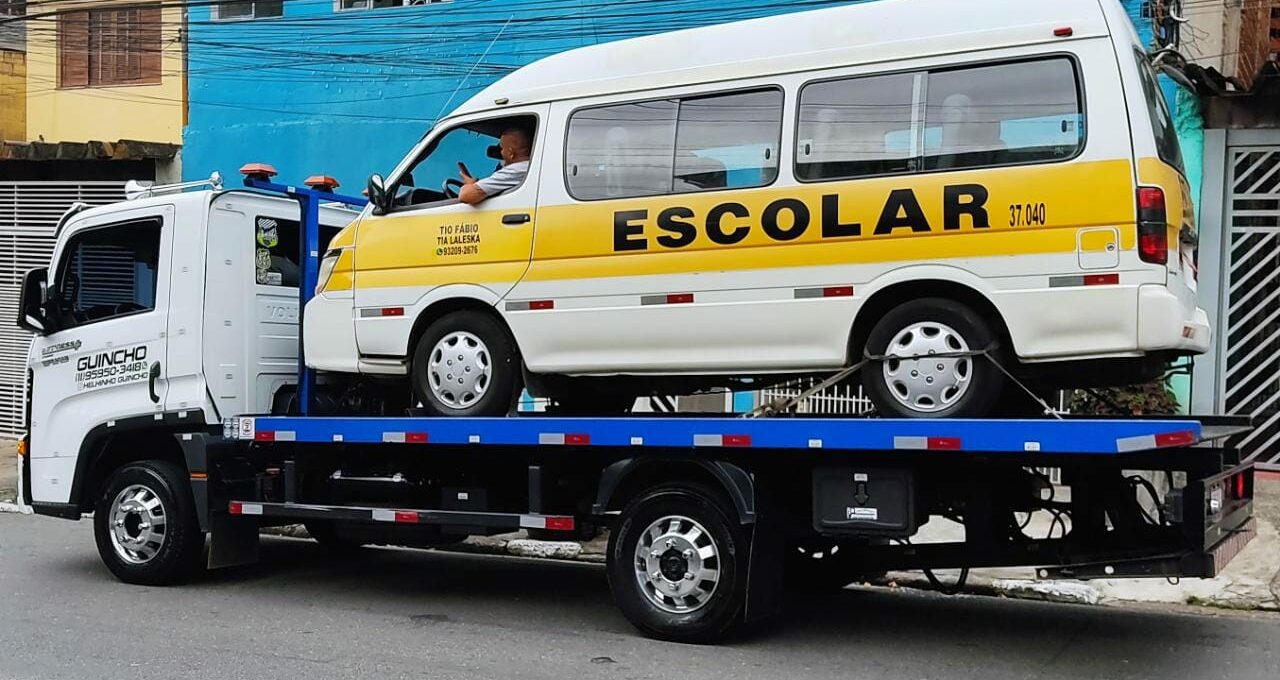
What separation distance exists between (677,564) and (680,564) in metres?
0.02

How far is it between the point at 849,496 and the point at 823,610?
5.62 ft

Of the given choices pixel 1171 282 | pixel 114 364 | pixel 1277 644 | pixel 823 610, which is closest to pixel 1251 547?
pixel 1277 644

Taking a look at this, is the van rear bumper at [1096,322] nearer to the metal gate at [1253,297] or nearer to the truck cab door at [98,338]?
the truck cab door at [98,338]

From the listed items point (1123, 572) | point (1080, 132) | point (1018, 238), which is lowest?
point (1123, 572)

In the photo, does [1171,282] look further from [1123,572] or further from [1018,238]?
[1123,572]

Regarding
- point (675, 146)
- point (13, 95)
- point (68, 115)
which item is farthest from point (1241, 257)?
point (13, 95)

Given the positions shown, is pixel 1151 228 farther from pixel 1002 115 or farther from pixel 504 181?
pixel 504 181

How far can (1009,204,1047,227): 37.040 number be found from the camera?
5.80 metres

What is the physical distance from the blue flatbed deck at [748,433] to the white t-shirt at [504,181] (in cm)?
129

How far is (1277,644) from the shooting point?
22.7 ft

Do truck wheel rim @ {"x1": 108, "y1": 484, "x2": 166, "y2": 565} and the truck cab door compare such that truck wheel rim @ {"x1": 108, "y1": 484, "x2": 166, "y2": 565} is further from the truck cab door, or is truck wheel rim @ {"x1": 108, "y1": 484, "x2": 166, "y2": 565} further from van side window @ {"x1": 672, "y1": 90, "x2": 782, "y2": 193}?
van side window @ {"x1": 672, "y1": 90, "x2": 782, "y2": 193}

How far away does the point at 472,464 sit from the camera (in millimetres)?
7523

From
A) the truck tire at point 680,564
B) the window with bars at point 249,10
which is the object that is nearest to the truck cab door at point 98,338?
the truck tire at point 680,564

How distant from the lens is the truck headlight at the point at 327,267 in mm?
7699
